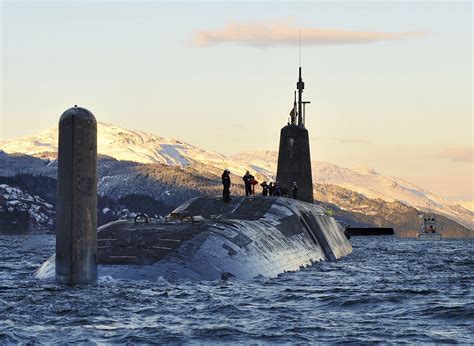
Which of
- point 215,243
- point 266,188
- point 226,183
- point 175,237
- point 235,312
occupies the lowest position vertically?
point 235,312

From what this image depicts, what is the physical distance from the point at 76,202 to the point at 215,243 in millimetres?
7751

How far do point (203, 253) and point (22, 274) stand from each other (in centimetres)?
671

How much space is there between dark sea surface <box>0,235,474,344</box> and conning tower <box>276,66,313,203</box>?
2365cm

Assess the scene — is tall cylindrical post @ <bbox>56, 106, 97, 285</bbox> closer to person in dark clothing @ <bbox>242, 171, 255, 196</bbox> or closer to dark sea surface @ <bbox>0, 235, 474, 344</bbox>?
dark sea surface @ <bbox>0, 235, 474, 344</bbox>

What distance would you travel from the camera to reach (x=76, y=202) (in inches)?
909

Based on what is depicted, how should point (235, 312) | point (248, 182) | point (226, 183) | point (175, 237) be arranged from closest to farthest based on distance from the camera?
point (235, 312) < point (175, 237) < point (226, 183) < point (248, 182)

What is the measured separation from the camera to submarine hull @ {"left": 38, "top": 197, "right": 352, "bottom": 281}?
26828 mm

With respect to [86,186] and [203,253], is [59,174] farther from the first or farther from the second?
[203,253]

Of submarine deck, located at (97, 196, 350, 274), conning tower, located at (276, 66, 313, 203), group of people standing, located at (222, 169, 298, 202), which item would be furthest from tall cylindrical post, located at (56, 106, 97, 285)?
conning tower, located at (276, 66, 313, 203)

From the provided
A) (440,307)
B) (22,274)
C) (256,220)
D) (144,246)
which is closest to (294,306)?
(440,307)

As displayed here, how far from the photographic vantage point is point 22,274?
30953 millimetres

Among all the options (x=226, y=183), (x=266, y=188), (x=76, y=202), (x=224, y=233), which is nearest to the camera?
(x=76, y=202)

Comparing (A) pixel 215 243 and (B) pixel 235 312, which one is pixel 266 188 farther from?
(B) pixel 235 312

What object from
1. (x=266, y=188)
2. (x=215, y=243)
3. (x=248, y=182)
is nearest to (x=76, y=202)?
(x=215, y=243)
